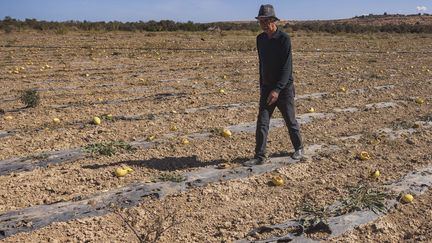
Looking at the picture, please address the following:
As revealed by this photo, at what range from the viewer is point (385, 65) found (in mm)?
17438

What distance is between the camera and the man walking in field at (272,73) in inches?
229

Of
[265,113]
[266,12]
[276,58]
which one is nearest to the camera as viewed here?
[266,12]

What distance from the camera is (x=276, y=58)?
5.93 metres

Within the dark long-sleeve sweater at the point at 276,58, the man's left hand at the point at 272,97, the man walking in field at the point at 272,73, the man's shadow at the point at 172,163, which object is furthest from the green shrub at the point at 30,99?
the man's left hand at the point at 272,97

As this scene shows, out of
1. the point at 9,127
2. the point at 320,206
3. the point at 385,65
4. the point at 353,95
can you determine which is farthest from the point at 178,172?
the point at 385,65

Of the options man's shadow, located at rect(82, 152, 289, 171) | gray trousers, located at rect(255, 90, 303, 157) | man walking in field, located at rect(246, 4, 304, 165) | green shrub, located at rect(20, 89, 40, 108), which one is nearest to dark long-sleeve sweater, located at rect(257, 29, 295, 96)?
man walking in field, located at rect(246, 4, 304, 165)

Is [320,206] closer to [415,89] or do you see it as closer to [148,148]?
[148,148]

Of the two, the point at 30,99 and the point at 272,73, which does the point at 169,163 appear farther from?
the point at 30,99

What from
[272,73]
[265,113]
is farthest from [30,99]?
[272,73]

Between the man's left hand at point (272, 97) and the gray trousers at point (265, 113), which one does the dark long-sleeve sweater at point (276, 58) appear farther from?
the gray trousers at point (265, 113)

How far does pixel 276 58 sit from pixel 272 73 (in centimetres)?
20

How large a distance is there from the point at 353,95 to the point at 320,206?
6.72m

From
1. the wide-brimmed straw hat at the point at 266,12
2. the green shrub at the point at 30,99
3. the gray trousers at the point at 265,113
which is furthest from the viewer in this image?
the green shrub at the point at 30,99

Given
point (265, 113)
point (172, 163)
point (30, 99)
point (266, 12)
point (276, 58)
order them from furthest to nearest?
point (30, 99)
point (172, 163)
point (265, 113)
point (276, 58)
point (266, 12)
